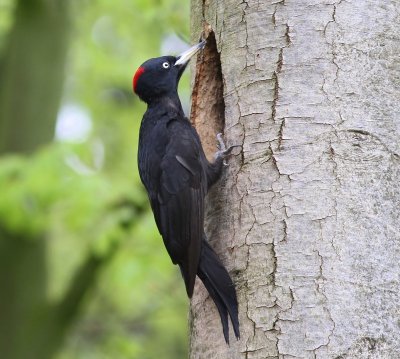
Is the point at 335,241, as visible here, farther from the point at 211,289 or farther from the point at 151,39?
the point at 151,39

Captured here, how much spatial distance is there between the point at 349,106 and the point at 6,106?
5.72 meters

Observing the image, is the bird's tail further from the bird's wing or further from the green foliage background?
the green foliage background

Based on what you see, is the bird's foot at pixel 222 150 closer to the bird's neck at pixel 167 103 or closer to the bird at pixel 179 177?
the bird at pixel 179 177

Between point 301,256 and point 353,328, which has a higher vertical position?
point 301,256

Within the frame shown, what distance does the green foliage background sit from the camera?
20.1 feet

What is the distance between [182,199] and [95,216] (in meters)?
3.24

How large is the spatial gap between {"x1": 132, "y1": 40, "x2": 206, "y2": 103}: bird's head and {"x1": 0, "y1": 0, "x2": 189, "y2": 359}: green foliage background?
1046 millimetres

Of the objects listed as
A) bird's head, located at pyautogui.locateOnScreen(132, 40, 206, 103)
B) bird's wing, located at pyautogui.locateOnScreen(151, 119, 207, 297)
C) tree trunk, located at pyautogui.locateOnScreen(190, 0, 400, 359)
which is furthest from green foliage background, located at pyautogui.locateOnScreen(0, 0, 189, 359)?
tree trunk, located at pyautogui.locateOnScreen(190, 0, 400, 359)

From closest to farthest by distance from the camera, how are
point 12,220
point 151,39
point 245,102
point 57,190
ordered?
point 245,102
point 57,190
point 12,220
point 151,39

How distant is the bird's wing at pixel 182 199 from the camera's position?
3314 mm

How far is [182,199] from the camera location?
3588 mm

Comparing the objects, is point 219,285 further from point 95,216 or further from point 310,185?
point 95,216

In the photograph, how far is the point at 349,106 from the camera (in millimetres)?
3012

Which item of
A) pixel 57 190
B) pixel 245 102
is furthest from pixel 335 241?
pixel 57 190
